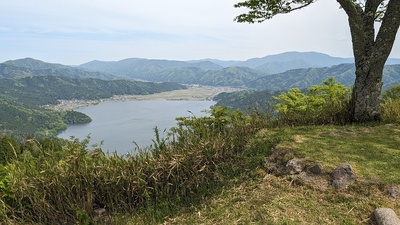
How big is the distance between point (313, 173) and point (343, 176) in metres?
0.45

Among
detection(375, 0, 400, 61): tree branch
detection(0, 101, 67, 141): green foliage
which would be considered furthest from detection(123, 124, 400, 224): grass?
detection(0, 101, 67, 141): green foliage

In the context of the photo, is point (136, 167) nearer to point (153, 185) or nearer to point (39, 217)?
point (153, 185)

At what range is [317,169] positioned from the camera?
15.1 feet

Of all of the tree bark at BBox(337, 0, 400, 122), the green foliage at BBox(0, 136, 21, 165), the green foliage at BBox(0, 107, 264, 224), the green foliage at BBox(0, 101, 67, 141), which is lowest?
the green foliage at BBox(0, 101, 67, 141)

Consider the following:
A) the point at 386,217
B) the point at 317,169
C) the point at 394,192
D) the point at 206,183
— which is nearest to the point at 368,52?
the point at 317,169

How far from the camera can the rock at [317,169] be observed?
4.57 m

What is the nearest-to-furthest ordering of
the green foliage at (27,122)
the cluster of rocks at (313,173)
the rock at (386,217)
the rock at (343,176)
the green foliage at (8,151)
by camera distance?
the rock at (386,217)
the cluster of rocks at (313,173)
the rock at (343,176)
the green foliage at (8,151)
the green foliage at (27,122)

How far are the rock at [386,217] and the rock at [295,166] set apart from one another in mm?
1347

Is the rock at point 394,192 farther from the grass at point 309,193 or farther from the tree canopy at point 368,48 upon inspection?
the tree canopy at point 368,48

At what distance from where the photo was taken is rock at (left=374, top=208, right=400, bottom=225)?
3.30 m

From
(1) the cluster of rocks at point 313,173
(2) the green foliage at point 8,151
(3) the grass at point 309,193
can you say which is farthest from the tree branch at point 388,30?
(2) the green foliage at point 8,151

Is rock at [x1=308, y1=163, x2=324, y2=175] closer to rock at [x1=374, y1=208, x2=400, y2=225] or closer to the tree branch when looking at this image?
rock at [x1=374, y1=208, x2=400, y2=225]

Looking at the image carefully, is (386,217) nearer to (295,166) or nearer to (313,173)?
(313,173)

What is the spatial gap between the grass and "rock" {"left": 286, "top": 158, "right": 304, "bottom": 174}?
0.18 m
